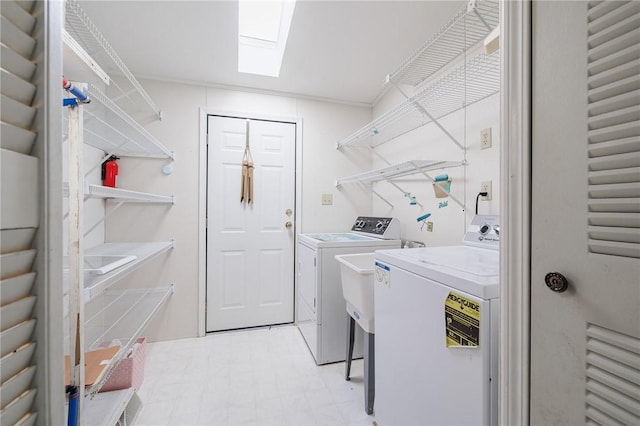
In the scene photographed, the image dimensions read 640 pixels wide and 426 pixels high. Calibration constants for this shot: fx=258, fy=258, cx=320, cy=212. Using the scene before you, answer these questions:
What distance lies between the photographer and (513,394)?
0.64 metres

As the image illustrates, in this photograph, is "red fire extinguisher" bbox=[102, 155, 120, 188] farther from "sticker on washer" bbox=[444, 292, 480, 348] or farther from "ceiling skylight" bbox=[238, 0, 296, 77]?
"sticker on washer" bbox=[444, 292, 480, 348]

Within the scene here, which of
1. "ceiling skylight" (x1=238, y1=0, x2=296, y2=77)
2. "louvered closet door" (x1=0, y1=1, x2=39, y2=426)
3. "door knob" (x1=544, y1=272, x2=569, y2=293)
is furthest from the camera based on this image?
"ceiling skylight" (x1=238, y1=0, x2=296, y2=77)

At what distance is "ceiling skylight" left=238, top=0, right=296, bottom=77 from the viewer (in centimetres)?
193

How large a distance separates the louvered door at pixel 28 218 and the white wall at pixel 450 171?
1.77 meters

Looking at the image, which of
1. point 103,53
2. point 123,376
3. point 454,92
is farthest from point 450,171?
point 103,53

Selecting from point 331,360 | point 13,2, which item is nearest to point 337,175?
point 331,360

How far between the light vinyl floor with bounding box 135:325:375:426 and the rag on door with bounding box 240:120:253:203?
4.45 feet

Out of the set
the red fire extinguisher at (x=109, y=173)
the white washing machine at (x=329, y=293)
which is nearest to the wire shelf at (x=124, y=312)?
the red fire extinguisher at (x=109, y=173)

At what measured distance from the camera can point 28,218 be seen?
0.42 meters

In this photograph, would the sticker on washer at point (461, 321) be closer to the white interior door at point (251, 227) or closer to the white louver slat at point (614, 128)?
the white louver slat at point (614, 128)

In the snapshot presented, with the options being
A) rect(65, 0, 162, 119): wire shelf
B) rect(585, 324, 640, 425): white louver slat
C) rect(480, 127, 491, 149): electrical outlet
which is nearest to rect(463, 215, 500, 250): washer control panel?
rect(480, 127, 491, 149): electrical outlet

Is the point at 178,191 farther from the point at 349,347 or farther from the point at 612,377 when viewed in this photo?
the point at 612,377

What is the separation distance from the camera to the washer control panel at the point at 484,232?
1299mm

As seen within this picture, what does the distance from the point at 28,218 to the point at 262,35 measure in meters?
2.38
